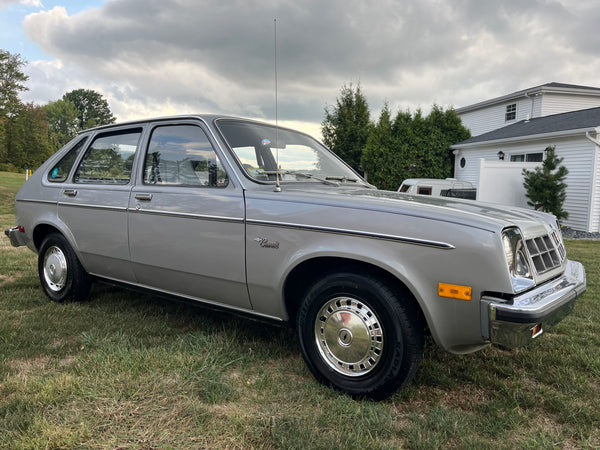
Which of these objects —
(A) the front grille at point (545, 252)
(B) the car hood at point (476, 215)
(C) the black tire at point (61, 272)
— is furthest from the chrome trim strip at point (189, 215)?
(A) the front grille at point (545, 252)

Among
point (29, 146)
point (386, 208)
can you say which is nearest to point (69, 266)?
point (386, 208)

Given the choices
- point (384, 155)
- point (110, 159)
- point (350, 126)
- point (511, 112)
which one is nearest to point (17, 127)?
point (350, 126)

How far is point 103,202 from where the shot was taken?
391 cm

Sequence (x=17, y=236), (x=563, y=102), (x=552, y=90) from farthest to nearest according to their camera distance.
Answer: (x=563, y=102) → (x=552, y=90) → (x=17, y=236)

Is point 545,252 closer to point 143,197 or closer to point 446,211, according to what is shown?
point 446,211

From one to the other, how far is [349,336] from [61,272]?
327 centimetres

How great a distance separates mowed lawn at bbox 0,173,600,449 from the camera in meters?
2.28

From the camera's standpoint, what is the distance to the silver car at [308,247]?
92.1 inches

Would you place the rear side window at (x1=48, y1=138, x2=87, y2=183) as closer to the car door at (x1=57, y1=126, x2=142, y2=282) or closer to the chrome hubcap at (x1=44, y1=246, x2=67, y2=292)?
the car door at (x1=57, y1=126, x2=142, y2=282)

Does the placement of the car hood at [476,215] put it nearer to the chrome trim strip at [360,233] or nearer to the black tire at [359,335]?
the chrome trim strip at [360,233]

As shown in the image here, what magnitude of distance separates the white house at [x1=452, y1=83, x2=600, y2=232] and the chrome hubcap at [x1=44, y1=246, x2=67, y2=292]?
528 inches

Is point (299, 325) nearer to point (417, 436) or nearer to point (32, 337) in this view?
point (417, 436)

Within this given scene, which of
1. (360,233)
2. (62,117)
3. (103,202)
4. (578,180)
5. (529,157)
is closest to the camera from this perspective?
(360,233)

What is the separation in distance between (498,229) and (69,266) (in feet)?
12.9
